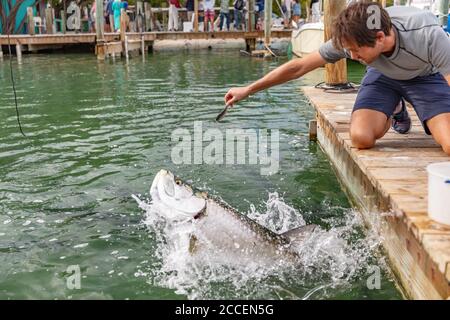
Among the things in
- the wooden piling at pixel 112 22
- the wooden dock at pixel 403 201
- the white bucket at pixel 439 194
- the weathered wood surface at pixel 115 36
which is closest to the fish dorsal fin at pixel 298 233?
the wooden dock at pixel 403 201

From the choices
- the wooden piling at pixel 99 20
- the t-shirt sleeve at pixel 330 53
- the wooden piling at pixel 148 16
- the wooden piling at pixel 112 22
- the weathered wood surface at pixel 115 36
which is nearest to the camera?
the t-shirt sleeve at pixel 330 53

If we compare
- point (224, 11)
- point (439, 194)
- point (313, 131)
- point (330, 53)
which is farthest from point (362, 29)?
point (224, 11)

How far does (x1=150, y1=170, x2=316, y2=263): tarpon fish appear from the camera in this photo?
4125mm

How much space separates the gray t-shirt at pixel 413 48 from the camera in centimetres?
431

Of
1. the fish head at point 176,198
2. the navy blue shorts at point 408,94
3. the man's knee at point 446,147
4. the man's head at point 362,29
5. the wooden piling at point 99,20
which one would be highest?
the wooden piling at point 99,20

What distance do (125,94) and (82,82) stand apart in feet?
9.64

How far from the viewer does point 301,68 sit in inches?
195

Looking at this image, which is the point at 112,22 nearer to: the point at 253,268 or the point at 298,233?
the point at 298,233

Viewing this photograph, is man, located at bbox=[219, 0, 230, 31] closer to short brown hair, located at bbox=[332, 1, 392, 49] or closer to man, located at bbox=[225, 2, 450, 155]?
man, located at bbox=[225, 2, 450, 155]

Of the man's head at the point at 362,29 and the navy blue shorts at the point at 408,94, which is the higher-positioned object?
the man's head at the point at 362,29

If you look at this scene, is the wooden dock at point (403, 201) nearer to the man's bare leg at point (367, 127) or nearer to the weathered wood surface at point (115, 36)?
the man's bare leg at point (367, 127)
